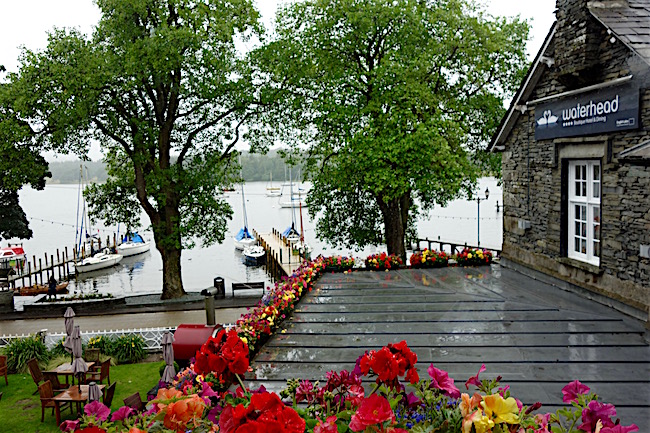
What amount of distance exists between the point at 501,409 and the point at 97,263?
4924cm

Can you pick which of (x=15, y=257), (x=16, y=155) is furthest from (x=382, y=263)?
(x=15, y=257)

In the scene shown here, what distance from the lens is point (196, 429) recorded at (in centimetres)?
358

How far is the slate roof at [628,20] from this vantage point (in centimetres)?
945

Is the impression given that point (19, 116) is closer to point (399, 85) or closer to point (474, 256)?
point (399, 85)

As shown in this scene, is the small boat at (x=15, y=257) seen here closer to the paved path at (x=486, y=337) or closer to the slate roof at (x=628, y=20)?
the paved path at (x=486, y=337)

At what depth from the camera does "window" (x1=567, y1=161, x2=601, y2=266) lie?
37.1 ft

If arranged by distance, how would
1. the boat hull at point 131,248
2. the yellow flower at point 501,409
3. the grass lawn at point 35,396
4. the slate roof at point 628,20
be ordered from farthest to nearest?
the boat hull at point 131,248
the grass lawn at point 35,396
the slate roof at point 628,20
the yellow flower at point 501,409

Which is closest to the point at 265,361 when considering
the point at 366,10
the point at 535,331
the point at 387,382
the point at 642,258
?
the point at 535,331

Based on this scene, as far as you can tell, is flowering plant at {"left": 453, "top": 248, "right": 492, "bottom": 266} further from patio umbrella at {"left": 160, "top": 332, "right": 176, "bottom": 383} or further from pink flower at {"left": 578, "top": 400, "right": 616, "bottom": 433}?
pink flower at {"left": 578, "top": 400, "right": 616, "bottom": 433}

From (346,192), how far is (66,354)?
46.0ft

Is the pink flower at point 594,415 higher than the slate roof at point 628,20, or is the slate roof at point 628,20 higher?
the slate roof at point 628,20

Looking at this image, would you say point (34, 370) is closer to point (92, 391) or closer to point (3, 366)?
point (3, 366)

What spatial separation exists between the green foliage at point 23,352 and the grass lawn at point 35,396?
0.37 meters

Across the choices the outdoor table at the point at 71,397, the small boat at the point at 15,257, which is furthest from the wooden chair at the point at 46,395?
the small boat at the point at 15,257
